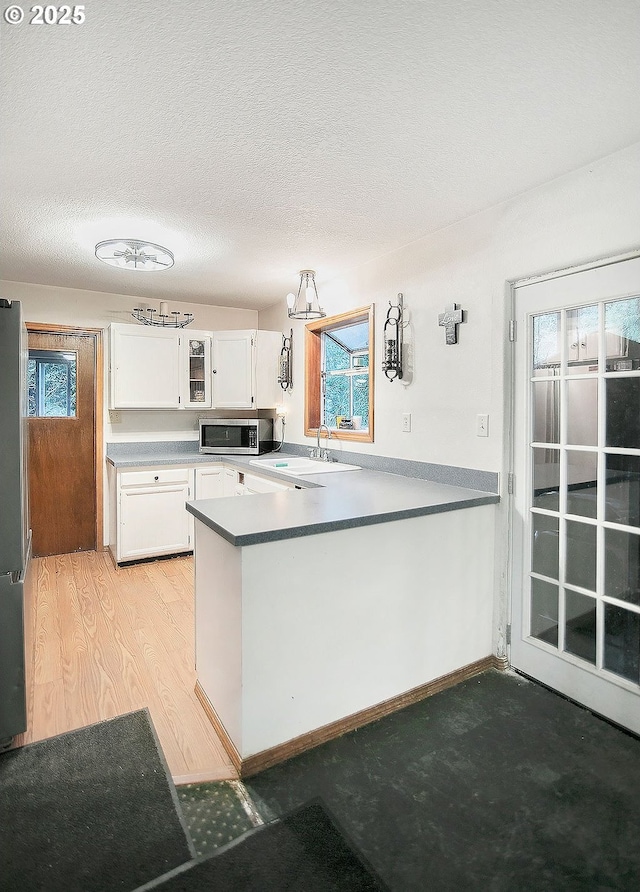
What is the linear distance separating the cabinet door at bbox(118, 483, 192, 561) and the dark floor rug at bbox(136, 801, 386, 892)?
2773 millimetres

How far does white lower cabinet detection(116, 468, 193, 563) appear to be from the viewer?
3.87m

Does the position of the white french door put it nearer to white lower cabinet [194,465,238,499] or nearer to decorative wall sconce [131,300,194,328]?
white lower cabinet [194,465,238,499]

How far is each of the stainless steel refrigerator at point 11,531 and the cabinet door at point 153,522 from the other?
1.99 metres

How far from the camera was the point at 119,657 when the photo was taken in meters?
2.56

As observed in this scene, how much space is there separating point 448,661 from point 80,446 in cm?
353

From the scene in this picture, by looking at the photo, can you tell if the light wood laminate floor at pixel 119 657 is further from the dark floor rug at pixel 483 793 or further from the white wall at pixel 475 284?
the white wall at pixel 475 284

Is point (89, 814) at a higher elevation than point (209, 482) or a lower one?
lower

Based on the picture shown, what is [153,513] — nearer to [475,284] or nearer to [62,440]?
[62,440]

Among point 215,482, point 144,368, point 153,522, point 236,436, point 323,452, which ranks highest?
point 144,368

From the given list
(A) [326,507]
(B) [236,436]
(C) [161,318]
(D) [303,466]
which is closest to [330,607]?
(A) [326,507]

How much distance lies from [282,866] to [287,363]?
11.8 ft

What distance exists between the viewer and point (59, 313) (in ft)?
13.4

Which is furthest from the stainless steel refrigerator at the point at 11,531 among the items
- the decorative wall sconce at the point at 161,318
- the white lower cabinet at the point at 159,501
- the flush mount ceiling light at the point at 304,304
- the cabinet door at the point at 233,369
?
the cabinet door at the point at 233,369

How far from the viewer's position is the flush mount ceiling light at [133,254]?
9.61ft
